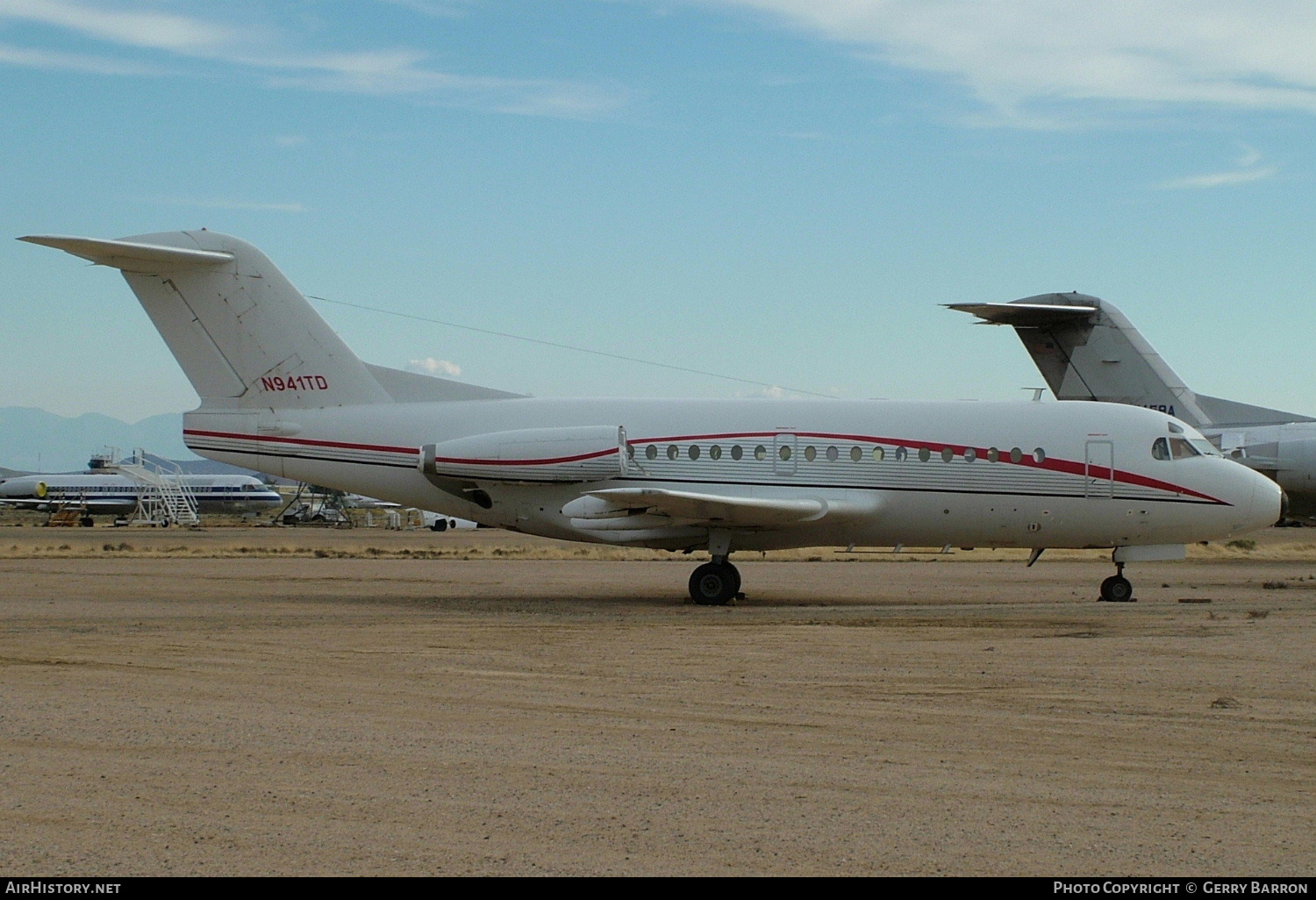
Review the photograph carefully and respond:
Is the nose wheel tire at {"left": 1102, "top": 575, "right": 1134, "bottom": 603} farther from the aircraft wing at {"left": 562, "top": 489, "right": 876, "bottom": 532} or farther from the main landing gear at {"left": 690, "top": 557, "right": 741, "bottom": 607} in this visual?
the main landing gear at {"left": 690, "top": 557, "right": 741, "bottom": 607}

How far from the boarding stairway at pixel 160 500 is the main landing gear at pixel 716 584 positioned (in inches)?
2434

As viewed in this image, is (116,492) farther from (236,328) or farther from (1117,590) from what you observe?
(1117,590)

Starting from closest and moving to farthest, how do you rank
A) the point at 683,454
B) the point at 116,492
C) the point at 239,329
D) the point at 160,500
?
the point at 683,454 < the point at 239,329 < the point at 160,500 < the point at 116,492

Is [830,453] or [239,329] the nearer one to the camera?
[830,453]

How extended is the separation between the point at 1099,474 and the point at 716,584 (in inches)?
241

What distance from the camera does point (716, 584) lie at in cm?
2016

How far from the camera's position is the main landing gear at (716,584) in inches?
793

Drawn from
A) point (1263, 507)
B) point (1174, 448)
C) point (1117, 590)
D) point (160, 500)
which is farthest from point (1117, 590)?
point (160, 500)

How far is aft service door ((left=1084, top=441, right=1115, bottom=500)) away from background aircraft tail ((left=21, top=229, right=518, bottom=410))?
11332mm

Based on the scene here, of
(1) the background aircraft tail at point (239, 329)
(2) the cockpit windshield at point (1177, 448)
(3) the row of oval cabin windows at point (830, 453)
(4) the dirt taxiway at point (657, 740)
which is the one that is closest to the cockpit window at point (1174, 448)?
(2) the cockpit windshield at point (1177, 448)

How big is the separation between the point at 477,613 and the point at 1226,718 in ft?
36.5

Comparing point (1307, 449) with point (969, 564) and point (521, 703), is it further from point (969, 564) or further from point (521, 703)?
point (521, 703)
